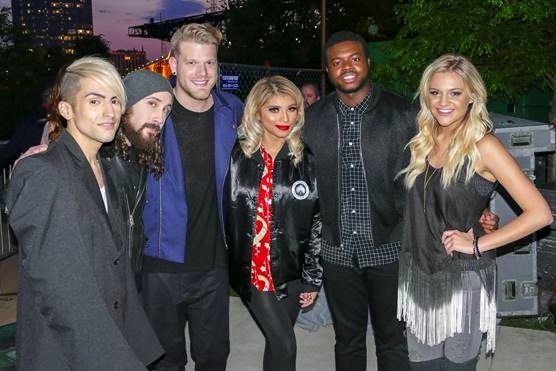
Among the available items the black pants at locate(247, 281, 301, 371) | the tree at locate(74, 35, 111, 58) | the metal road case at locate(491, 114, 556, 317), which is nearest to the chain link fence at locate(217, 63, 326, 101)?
the black pants at locate(247, 281, 301, 371)

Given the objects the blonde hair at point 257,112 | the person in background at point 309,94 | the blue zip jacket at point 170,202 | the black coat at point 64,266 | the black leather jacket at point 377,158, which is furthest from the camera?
the person in background at point 309,94

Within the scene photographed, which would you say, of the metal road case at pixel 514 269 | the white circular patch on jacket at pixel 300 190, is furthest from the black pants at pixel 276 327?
the metal road case at pixel 514 269

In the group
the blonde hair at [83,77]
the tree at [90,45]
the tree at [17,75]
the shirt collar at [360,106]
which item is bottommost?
the shirt collar at [360,106]

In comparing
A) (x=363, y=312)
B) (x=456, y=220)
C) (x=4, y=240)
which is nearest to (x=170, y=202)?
(x=363, y=312)

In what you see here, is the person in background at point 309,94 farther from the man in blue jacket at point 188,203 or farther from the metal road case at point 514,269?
the man in blue jacket at point 188,203

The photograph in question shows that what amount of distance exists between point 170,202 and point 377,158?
1359mm

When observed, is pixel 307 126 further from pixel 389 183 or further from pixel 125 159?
pixel 125 159

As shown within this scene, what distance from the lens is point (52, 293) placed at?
7.64ft

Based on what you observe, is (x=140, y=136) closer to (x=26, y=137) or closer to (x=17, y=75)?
(x=26, y=137)

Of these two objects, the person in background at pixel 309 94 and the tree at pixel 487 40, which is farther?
the person in background at pixel 309 94

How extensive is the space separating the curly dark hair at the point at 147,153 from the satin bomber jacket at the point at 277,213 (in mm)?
466

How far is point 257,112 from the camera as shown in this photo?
3.72 m

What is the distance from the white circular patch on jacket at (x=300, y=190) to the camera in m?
3.67

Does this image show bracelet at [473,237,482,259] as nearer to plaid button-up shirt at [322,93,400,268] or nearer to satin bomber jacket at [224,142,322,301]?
plaid button-up shirt at [322,93,400,268]
